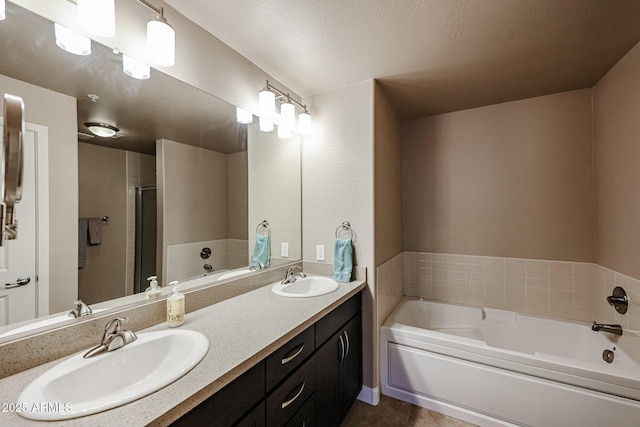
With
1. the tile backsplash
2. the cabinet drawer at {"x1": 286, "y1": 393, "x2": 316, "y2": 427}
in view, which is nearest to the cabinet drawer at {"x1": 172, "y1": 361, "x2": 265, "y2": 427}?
the cabinet drawer at {"x1": 286, "y1": 393, "x2": 316, "y2": 427}

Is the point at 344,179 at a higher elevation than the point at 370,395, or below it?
higher

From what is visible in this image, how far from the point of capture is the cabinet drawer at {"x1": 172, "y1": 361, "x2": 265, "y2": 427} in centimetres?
78

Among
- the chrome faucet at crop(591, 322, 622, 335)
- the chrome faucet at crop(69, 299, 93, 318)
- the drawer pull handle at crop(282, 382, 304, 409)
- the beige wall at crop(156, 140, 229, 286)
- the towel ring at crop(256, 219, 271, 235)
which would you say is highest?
the beige wall at crop(156, 140, 229, 286)

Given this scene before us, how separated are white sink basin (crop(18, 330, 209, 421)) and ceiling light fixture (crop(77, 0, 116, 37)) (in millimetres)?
1189

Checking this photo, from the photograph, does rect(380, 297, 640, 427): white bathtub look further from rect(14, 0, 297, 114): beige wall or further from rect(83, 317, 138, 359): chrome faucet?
rect(14, 0, 297, 114): beige wall

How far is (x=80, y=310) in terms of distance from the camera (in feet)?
3.31

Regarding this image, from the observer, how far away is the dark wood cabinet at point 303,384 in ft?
2.92

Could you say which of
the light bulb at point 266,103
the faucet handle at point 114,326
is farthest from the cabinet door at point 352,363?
the light bulb at point 266,103

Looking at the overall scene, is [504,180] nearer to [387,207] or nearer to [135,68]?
[387,207]

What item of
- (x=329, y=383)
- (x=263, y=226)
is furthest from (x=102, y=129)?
(x=329, y=383)

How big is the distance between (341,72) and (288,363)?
1850 millimetres

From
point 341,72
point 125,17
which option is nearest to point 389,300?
point 341,72

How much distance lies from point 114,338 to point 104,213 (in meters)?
0.52

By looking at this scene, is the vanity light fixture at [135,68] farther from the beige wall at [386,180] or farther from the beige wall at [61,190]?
the beige wall at [386,180]
